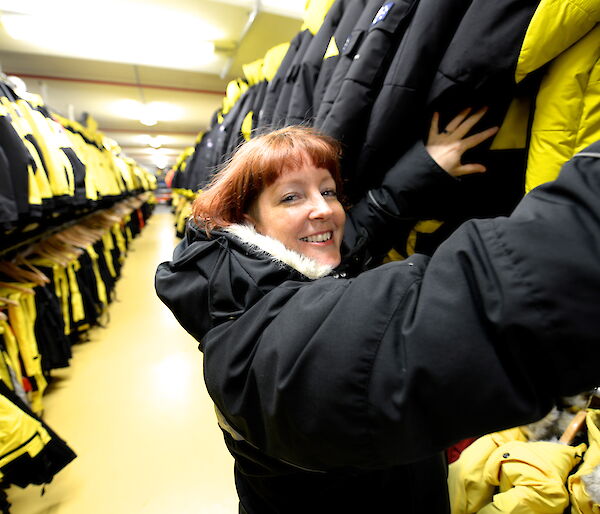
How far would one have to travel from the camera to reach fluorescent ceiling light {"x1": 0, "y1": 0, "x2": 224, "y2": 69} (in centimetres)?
280

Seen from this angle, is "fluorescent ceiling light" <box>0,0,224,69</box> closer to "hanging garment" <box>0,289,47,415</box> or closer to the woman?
"hanging garment" <box>0,289,47,415</box>

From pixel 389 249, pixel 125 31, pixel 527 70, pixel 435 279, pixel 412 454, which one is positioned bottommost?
pixel 412 454

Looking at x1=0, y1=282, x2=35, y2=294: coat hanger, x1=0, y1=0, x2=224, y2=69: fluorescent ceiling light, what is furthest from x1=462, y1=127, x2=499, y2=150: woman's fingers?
x1=0, y1=0, x2=224, y2=69: fluorescent ceiling light

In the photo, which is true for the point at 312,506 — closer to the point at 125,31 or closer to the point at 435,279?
the point at 435,279

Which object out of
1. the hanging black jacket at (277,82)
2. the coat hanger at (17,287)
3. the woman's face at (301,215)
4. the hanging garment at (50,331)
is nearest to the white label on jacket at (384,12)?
the woman's face at (301,215)

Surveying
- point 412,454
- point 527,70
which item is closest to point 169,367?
point 412,454

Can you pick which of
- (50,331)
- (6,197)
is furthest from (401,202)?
(50,331)

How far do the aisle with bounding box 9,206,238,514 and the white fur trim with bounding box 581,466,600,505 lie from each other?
4.78 ft

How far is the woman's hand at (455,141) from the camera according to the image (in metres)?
0.77

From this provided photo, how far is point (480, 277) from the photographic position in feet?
1.32

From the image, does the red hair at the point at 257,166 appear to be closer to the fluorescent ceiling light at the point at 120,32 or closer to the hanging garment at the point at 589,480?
the hanging garment at the point at 589,480

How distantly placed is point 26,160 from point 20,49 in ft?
8.71

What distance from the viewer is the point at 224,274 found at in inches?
24.2

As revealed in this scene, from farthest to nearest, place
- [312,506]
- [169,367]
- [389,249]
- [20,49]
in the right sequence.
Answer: [20,49], [169,367], [389,249], [312,506]
